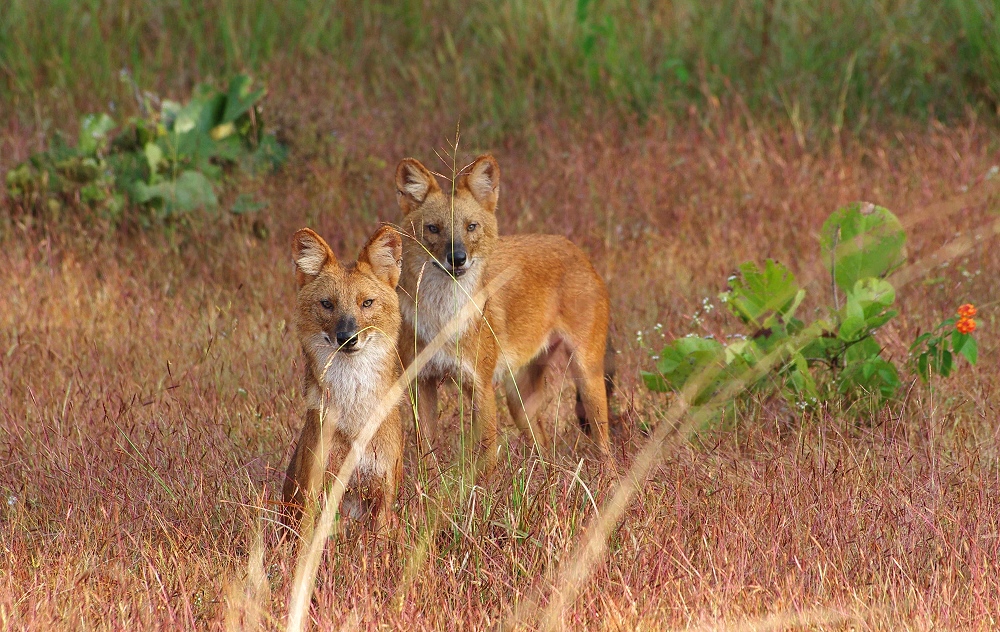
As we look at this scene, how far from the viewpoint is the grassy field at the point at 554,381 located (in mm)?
3574

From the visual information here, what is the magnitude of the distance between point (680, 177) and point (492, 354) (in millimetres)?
3673

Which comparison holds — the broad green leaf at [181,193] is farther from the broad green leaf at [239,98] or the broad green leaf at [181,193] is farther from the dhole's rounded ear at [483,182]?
the dhole's rounded ear at [483,182]

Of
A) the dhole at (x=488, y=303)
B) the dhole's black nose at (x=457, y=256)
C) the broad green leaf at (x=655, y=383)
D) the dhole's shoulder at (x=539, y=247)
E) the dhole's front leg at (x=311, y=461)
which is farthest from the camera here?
the dhole's shoulder at (x=539, y=247)

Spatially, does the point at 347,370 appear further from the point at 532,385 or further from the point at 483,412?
the point at 532,385

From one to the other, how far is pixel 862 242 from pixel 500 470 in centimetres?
202

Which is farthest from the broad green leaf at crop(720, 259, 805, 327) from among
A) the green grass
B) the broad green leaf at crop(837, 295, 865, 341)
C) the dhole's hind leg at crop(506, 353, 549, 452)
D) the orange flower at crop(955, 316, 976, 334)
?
the green grass

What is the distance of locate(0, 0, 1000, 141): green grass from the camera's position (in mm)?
9438

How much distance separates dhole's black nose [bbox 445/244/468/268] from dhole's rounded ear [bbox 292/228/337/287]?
3.11 ft

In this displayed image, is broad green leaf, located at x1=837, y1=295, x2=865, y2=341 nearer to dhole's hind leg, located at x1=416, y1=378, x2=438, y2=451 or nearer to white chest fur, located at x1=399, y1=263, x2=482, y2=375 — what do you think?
white chest fur, located at x1=399, y1=263, x2=482, y2=375

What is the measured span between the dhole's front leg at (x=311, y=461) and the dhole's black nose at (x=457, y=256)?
3.76ft

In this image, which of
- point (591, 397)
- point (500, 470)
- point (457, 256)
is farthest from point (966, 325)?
point (457, 256)

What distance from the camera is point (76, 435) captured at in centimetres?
477

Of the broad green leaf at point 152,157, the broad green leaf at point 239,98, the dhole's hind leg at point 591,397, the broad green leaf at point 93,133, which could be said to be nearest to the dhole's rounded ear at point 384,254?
the dhole's hind leg at point 591,397

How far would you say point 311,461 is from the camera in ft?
12.6
